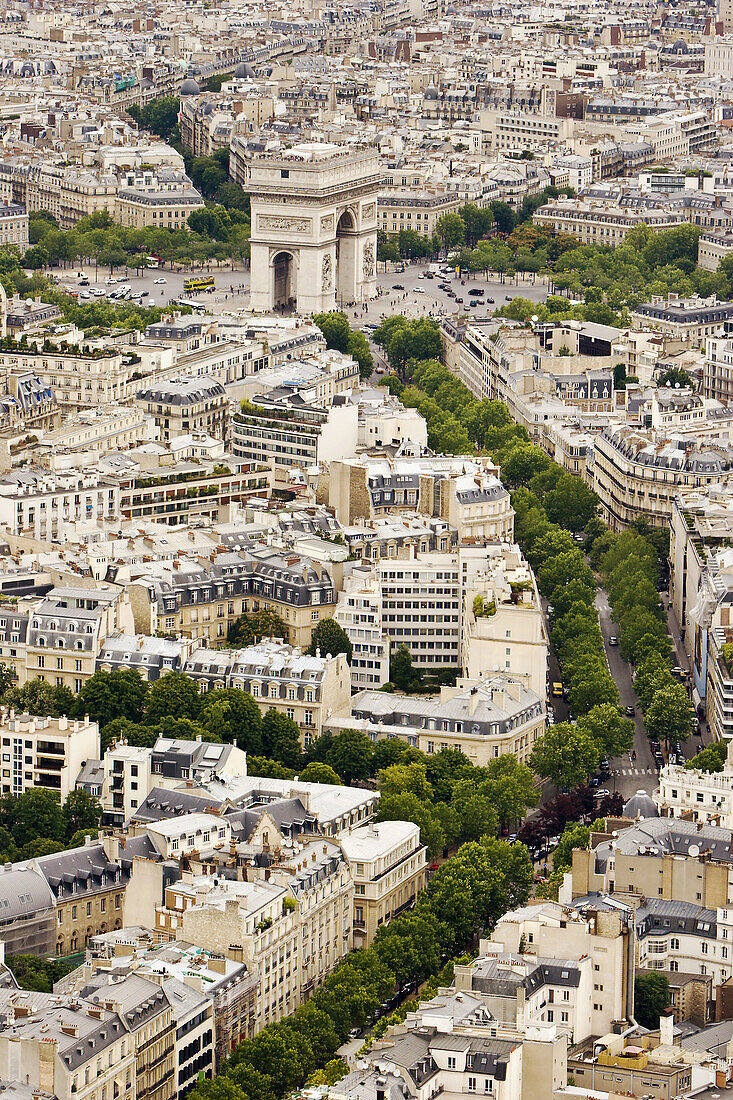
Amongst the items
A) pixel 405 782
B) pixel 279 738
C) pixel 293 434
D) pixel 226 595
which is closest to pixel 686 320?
pixel 293 434

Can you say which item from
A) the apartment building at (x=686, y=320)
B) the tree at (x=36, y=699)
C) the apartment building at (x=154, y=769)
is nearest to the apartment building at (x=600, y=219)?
the apartment building at (x=686, y=320)

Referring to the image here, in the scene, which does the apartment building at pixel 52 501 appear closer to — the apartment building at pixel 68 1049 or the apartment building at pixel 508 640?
the apartment building at pixel 508 640

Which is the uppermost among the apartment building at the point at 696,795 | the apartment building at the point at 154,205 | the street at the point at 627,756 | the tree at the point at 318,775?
the apartment building at the point at 154,205

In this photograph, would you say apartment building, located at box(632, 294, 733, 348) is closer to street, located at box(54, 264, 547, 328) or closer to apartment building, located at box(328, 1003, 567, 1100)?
street, located at box(54, 264, 547, 328)

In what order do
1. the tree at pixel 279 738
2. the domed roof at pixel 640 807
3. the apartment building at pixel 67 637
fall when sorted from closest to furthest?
the domed roof at pixel 640 807, the tree at pixel 279 738, the apartment building at pixel 67 637

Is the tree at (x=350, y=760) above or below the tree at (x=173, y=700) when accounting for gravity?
below

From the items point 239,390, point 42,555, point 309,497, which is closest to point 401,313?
point 239,390

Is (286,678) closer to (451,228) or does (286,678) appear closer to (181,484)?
(181,484)
